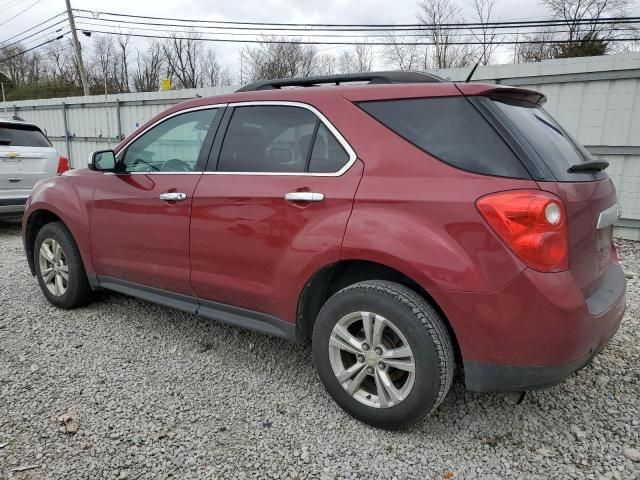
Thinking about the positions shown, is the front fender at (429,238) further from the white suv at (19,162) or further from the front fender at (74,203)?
the white suv at (19,162)

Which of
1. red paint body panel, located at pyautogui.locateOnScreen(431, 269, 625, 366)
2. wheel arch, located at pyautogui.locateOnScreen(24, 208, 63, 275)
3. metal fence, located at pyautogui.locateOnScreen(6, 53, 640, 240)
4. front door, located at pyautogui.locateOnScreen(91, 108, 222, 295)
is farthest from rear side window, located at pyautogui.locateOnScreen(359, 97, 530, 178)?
metal fence, located at pyautogui.locateOnScreen(6, 53, 640, 240)

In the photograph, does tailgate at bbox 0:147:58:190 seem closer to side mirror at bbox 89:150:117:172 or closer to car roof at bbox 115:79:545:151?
side mirror at bbox 89:150:117:172

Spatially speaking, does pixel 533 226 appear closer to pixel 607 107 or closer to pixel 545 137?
pixel 545 137

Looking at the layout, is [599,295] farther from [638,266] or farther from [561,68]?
[561,68]

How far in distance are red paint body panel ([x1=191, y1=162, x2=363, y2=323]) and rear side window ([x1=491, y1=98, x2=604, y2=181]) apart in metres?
0.77

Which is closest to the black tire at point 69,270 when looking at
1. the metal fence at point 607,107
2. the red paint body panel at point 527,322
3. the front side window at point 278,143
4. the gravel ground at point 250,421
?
the gravel ground at point 250,421

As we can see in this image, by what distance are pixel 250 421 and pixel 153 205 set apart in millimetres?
1572

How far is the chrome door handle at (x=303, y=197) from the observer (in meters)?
2.48

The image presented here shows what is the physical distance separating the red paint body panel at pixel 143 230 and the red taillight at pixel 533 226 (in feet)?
6.15

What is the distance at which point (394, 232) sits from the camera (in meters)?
2.23

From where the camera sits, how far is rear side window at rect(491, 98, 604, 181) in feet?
7.09

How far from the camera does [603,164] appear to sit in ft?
7.93

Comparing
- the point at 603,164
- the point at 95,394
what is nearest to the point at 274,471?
the point at 95,394

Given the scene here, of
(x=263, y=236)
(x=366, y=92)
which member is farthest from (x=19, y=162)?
(x=366, y=92)
